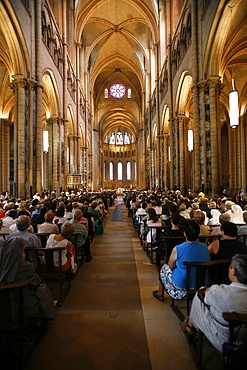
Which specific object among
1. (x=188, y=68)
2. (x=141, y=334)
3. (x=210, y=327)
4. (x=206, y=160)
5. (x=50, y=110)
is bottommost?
→ (x=141, y=334)

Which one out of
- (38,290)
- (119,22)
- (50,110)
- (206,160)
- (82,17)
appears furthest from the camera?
(119,22)

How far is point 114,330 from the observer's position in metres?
3.21

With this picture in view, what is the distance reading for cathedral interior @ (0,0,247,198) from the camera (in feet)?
37.7

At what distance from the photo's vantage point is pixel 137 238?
9.06 meters

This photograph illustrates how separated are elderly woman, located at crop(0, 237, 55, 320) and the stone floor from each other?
363 mm

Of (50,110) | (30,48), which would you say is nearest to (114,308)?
(30,48)

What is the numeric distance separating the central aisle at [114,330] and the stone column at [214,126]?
7.54 meters

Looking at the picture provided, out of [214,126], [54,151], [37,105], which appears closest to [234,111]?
[214,126]

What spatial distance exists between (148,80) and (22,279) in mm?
32814

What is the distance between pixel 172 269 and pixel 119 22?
3363cm

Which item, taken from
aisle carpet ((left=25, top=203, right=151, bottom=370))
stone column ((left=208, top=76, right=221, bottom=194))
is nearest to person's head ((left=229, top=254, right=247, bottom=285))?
aisle carpet ((left=25, top=203, right=151, bottom=370))

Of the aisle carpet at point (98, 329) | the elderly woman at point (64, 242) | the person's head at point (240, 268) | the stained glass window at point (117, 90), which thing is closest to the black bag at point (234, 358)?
the person's head at point (240, 268)

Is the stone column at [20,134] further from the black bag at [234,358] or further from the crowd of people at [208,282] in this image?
the black bag at [234,358]

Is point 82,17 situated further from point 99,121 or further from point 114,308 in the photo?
point 114,308
